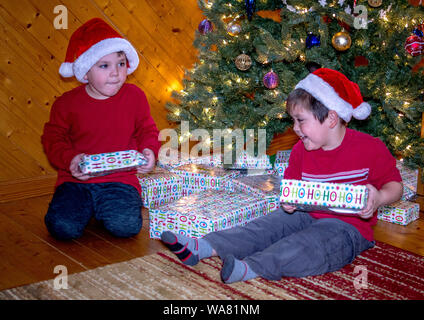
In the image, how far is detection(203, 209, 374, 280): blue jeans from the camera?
1.35m

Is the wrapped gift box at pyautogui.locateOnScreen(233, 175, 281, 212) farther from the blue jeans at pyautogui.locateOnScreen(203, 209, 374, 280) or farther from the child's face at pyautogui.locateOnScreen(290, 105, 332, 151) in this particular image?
the child's face at pyautogui.locateOnScreen(290, 105, 332, 151)

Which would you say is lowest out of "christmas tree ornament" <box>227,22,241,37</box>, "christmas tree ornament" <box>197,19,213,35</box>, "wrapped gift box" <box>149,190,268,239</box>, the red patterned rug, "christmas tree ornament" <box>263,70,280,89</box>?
the red patterned rug

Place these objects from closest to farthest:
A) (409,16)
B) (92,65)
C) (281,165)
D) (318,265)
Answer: (318,265) → (92,65) → (409,16) → (281,165)

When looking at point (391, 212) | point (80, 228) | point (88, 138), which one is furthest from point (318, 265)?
point (88, 138)

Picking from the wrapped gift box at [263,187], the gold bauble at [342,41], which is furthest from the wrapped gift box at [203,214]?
the gold bauble at [342,41]

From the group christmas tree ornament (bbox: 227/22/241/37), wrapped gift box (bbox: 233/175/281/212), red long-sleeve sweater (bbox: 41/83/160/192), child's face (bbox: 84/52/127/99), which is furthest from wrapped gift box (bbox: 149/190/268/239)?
christmas tree ornament (bbox: 227/22/241/37)

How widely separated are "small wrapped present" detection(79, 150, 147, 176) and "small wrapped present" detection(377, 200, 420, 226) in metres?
1.13

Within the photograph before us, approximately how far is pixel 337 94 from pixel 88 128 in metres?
0.99

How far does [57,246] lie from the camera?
1.64m

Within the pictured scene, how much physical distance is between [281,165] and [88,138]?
3.17 ft

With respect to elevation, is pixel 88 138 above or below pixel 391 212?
above

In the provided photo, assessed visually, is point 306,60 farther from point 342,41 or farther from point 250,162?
point 250,162

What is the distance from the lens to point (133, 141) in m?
1.94

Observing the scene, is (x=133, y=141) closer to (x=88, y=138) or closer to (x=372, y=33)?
(x=88, y=138)
